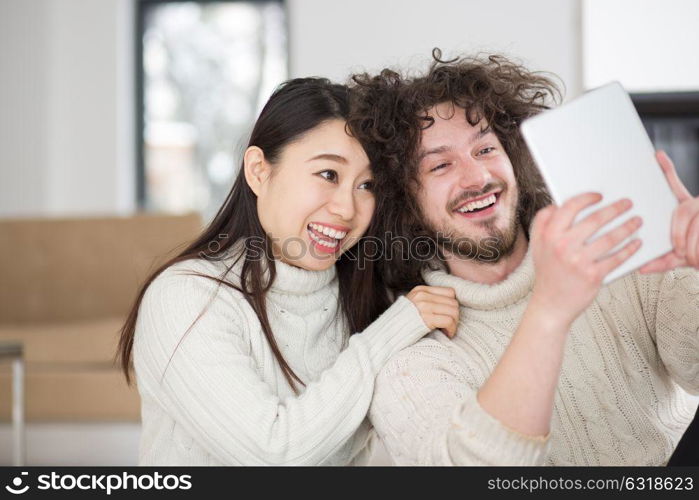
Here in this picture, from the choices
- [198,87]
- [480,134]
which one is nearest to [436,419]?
[480,134]

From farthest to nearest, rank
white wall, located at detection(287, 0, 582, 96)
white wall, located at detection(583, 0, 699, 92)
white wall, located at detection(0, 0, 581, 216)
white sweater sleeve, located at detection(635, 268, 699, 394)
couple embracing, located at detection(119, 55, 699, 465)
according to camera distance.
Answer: white wall, located at detection(0, 0, 581, 216), white wall, located at detection(287, 0, 582, 96), white wall, located at detection(583, 0, 699, 92), white sweater sleeve, located at detection(635, 268, 699, 394), couple embracing, located at detection(119, 55, 699, 465)

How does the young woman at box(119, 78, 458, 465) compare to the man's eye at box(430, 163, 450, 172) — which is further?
the man's eye at box(430, 163, 450, 172)

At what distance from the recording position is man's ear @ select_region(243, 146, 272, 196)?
152cm

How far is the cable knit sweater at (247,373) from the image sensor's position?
3.85 feet

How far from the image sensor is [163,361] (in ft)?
4.15

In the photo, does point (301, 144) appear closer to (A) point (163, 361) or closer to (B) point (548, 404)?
(A) point (163, 361)

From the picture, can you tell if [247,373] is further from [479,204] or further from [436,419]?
[479,204]

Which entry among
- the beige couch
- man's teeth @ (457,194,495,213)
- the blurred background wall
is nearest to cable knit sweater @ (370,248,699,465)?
man's teeth @ (457,194,495,213)

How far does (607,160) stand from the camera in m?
0.97

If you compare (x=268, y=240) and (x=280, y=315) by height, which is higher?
(x=268, y=240)

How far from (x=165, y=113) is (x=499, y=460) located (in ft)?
15.6

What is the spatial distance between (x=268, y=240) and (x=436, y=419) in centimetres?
53

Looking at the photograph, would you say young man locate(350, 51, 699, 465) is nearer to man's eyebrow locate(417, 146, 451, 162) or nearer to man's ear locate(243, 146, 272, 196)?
man's eyebrow locate(417, 146, 451, 162)

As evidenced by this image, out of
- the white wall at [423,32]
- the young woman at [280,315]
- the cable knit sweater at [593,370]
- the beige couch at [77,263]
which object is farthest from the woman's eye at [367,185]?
the white wall at [423,32]
